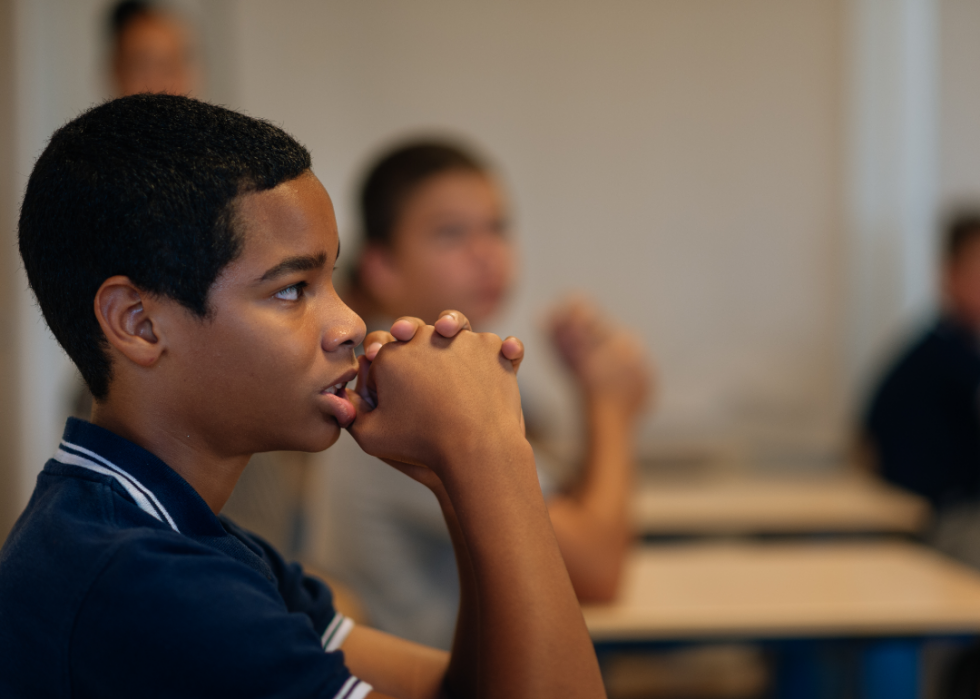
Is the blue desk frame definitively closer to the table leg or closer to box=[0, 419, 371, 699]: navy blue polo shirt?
the table leg

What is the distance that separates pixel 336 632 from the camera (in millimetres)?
794

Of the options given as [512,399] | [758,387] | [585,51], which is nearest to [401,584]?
[512,399]

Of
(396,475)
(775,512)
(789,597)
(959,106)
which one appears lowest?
(775,512)

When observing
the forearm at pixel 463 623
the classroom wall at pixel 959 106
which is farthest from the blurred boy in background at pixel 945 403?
the forearm at pixel 463 623

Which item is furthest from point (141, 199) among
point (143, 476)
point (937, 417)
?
point (937, 417)

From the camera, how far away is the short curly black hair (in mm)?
593

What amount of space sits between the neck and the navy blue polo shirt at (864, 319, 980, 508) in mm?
2914

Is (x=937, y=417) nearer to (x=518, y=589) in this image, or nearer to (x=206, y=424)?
(x=518, y=589)

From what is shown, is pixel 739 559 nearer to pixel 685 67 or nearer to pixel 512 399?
pixel 512 399

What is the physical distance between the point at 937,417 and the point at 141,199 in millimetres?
3061

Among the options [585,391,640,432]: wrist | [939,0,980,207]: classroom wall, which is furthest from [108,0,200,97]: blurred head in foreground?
[939,0,980,207]: classroom wall

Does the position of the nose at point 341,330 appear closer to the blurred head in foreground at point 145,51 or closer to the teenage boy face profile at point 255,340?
the teenage boy face profile at point 255,340

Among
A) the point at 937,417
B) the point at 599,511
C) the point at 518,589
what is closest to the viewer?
the point at 518,589

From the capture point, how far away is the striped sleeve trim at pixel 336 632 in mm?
779
